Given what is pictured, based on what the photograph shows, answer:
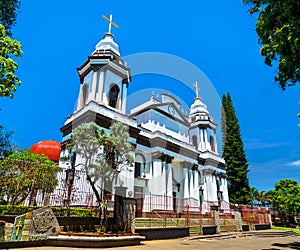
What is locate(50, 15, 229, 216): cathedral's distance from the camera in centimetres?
1731

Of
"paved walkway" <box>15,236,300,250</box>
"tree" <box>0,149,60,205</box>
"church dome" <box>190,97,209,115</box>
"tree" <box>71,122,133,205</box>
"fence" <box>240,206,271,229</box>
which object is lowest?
"paved walkway" <box>15,236,300,250</box>

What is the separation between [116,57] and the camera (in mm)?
22188

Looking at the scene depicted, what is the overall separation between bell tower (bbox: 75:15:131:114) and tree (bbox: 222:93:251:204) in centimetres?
2125

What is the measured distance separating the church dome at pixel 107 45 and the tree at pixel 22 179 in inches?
550

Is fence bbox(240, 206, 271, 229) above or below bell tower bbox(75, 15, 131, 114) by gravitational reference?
below

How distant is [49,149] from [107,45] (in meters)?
14.8

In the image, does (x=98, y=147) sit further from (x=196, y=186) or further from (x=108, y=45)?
(x=196, y=186)

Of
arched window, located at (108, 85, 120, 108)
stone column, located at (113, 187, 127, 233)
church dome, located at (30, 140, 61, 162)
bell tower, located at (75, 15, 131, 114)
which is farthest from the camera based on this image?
church dome, located at (30, 140, 61, 162)

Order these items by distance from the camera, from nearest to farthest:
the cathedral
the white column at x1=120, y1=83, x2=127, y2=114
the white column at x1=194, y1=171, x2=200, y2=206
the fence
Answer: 1. the cathedral
2. the fence
3. the white column at x1=120, y1=83, x2=127, y2=114
4. the white column at x1=194, y1=171, x2=200, y2=206

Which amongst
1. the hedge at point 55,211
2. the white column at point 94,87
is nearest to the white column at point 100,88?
the white column at point 94,87

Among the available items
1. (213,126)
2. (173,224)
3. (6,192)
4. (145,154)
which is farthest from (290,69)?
(213,126)

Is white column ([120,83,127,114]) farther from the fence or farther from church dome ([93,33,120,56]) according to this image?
the fence

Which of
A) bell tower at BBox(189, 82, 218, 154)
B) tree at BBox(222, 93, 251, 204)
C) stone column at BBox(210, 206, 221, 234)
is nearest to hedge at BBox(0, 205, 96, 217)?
stone column at BBox(210, 206, 221, 234)

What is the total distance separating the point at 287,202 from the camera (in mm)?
29047
